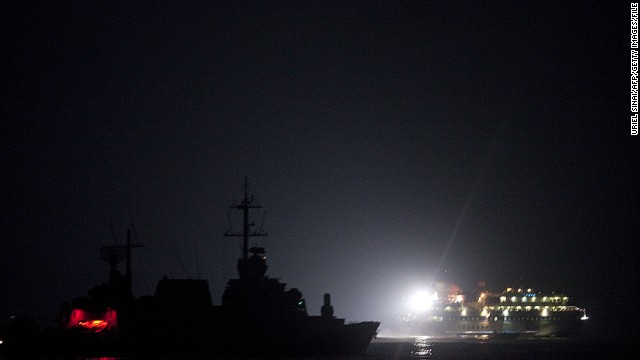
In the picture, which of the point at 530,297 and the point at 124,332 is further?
the point at 530,297

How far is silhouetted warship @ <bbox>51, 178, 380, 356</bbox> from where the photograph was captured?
71688 millimetres

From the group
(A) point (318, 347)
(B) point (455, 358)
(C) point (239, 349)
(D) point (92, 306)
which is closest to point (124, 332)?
(D) point (92, 306)

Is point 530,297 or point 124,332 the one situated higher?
point 530,297

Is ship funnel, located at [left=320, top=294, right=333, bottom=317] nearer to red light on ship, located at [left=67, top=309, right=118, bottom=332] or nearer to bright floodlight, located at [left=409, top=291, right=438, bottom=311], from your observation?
red light on ship, located at [left=67, top=309, right=118, bottom=332]

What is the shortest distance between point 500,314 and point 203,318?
96725 mm

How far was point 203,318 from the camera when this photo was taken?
239ft

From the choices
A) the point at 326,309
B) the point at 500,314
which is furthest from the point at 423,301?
the point at 326,309

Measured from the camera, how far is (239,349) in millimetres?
72938

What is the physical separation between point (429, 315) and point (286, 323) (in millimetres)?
100772

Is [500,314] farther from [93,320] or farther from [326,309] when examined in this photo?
[93,320]

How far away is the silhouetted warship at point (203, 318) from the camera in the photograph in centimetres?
7169

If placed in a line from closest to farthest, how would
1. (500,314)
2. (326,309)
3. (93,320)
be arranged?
(93,320) < (326,309) < (500,314)

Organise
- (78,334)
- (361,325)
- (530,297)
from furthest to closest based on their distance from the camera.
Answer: (530,297)
(361,325)
(78,334)

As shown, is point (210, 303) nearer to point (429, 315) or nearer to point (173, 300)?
point (173, 300)
